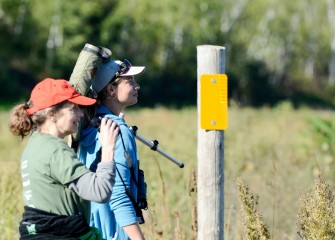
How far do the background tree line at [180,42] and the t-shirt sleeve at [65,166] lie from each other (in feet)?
121

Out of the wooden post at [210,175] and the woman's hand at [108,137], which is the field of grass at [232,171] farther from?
the woman's hand at [108,137]

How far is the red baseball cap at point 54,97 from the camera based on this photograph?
13.1 ft

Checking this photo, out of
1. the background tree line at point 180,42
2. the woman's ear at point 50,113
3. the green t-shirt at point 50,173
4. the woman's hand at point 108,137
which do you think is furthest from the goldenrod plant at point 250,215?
the background tree line at point 180,42

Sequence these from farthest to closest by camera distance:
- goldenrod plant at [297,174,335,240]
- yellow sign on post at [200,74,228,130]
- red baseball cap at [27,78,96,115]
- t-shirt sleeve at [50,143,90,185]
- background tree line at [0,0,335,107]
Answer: background tree line at [0,0,335,107], goldenrod plant at [297,174,335,240], yellow sign on post at [200,74,228,130], red baseball cap at [27,78,96,115], t-shirt sleeve at [50,143,90,185]

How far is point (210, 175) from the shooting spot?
4480 millimetres

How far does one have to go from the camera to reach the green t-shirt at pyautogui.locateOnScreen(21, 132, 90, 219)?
3.86m

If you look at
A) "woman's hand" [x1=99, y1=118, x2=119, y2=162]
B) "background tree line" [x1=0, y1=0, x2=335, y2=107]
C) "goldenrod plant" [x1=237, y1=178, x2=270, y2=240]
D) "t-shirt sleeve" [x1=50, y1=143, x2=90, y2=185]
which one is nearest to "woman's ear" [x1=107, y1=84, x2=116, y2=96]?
"woman's hand" [x1=99, y1=118, x2=119, y2=162]

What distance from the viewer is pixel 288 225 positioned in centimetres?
811

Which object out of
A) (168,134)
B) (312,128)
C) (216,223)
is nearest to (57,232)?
(216,223)

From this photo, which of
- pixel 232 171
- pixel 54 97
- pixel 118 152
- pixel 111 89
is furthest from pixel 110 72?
pixel 232 171

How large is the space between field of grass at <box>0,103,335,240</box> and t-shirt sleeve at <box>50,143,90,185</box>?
826 millimetres

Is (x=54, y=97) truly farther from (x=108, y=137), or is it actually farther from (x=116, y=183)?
(x=116, y=183)

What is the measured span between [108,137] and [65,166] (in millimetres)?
297

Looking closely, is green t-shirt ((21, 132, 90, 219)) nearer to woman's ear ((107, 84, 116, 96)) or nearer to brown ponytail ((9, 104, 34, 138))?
brown ponytail ((9, 104, 34, 138))
